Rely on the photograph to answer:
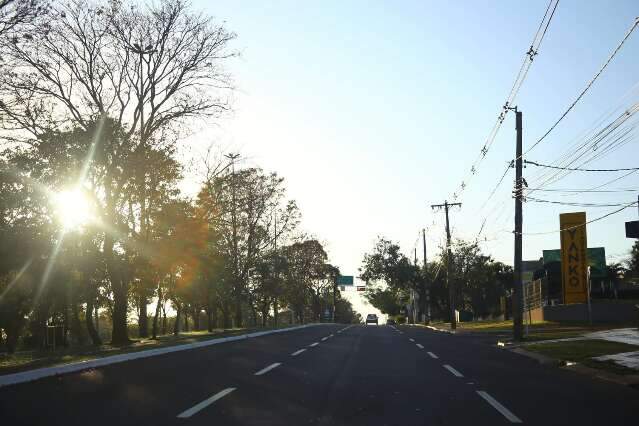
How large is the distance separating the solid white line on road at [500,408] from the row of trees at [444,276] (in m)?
70.0

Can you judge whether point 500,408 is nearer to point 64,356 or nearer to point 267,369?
point 267,369

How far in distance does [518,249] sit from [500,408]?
70.3ft

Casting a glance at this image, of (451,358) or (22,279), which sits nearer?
(451,358)

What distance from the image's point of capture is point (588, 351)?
21.2m

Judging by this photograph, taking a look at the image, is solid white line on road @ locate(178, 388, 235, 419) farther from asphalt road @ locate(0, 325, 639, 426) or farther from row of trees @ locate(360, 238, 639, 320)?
row of trees @ locate(360, 238, 639, 320)

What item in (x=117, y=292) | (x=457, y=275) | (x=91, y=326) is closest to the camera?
(x=117, y=292)

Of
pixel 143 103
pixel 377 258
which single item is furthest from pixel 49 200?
pixel 377 258

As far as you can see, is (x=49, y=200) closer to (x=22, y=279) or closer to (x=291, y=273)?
(x=22, y=279)

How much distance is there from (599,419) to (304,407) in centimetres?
430

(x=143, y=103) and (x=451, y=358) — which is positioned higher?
(x=143, y=103)

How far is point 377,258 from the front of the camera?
89.5m

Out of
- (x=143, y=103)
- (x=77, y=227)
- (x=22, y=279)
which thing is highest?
(x=143, y=103)

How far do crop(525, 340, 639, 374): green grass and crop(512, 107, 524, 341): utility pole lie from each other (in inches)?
154

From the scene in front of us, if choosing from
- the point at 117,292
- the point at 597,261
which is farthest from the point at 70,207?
the point at 597,261
